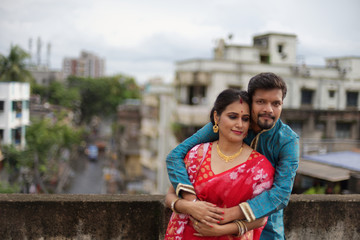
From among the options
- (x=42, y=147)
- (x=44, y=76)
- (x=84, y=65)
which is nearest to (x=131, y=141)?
(x=44, y=76)

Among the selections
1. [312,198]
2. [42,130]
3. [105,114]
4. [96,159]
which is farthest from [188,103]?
[105,114]

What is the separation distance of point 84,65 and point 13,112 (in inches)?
3907

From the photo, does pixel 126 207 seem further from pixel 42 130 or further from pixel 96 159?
pixel 96 159

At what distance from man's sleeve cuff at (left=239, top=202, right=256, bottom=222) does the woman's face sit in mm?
399

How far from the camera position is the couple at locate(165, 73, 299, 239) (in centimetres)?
230

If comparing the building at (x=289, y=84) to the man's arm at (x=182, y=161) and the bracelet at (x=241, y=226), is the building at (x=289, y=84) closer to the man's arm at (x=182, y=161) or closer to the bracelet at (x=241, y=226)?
the man's arm at (x=182, y=161)

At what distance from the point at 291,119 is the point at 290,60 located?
3.51m

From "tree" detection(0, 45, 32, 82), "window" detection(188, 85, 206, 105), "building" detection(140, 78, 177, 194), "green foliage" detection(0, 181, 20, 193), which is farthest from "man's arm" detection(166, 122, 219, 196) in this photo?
"tree" detection(0, 45, 32, 82)

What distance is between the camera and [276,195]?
2.30m

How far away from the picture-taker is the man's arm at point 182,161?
7.92 ft

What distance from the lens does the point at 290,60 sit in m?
21.2

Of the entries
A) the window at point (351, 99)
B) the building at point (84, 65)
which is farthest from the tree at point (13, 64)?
the building at point (84, 65)

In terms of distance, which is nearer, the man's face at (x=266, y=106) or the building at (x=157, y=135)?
the man's face at (x=266, y=106)

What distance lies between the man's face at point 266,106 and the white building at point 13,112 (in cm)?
2059
